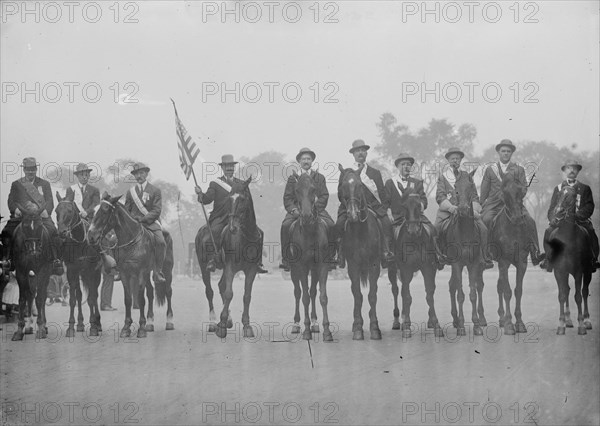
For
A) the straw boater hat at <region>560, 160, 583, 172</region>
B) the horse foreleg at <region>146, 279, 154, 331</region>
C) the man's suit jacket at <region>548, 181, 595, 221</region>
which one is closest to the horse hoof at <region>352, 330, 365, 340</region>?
the horse foreleg at <region>146, 279, 154, 331</region>

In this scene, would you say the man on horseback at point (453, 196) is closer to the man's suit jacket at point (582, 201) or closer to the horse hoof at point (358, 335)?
the man's suit jacket at point (582, 201)

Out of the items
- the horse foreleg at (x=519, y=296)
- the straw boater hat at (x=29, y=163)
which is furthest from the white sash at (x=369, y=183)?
the straw boater hat at (x=29, y=163)

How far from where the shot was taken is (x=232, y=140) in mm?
10273

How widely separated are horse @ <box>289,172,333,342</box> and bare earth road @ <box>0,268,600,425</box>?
0.54 ft

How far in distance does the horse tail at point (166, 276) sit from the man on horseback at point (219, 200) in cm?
65

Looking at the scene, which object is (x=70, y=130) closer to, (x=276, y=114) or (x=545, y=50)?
(x=276, y=114)

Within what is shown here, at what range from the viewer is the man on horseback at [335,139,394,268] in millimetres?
10047

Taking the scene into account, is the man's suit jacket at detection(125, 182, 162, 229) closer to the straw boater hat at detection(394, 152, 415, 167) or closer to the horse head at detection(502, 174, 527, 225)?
the straw boater hat at detection(394, 152, 415, 167)

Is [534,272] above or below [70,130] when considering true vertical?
below

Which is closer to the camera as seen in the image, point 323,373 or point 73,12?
point 323,373

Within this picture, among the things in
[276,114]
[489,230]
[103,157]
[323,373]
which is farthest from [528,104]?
[103,157]

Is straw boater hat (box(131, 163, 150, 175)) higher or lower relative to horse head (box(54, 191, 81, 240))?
higher

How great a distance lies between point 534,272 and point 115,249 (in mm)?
5526

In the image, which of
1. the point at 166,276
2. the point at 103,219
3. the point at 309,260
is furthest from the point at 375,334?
the point at 103,219
